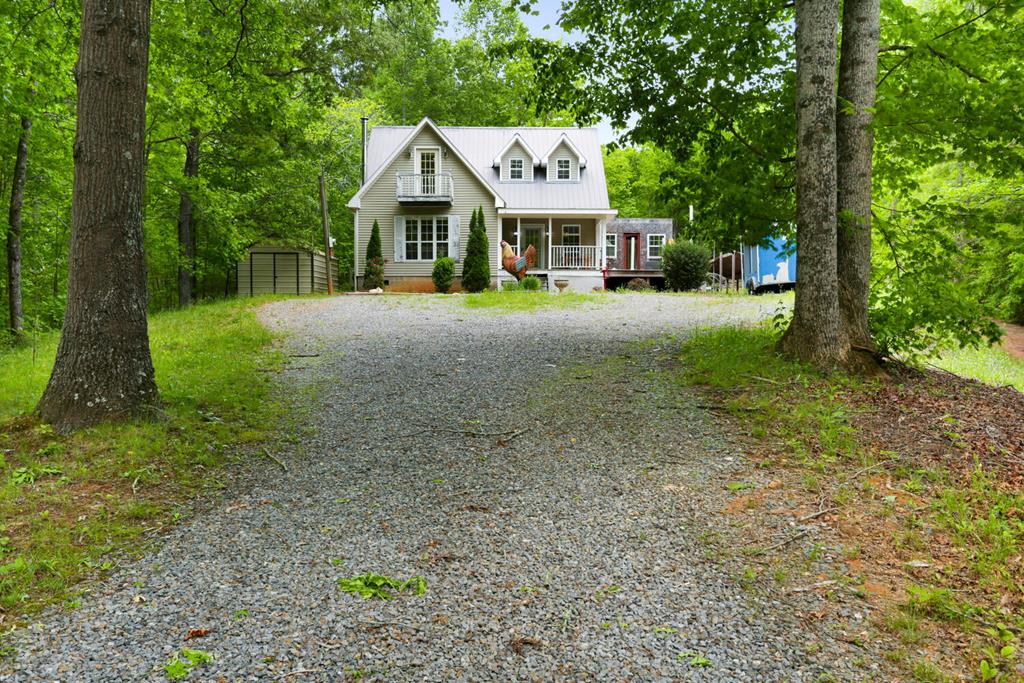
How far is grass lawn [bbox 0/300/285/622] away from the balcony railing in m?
18.3

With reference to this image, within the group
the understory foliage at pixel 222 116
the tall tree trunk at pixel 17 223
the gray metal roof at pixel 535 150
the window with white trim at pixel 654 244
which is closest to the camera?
the understory foliage at pixel 222 116

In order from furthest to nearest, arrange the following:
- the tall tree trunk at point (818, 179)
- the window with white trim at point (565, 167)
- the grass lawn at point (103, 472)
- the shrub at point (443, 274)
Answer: the window with white trim at point (565, 167), the shrub at point (443, 274), the tall tree trunk at point (818, 179), the grass lawn at point (103, 472)

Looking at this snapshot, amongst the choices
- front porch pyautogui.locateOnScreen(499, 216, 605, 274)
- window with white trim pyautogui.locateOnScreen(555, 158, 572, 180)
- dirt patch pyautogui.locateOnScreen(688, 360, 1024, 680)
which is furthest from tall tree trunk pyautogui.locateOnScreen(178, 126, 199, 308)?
dirt patch pyautogui.locateOnScreen(688, 360, 1024, 680)

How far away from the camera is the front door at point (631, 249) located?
3062 cm

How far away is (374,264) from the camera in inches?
893

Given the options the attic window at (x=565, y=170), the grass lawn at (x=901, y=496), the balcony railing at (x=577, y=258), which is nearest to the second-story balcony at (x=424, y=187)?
the balcony railing at (x=577, y=258)

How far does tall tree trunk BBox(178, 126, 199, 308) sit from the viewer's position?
18.9 meters

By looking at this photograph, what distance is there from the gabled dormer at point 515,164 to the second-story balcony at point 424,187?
296cm

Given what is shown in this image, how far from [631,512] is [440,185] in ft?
68.6

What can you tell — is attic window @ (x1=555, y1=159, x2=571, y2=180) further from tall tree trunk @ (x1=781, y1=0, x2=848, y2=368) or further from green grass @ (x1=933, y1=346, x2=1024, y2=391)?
tall tree trunk @ (x1=781, y1=0, x2=848, y2=368)

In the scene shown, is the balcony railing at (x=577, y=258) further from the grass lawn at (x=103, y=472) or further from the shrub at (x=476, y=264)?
the grass lawn at (x=103, y=472)

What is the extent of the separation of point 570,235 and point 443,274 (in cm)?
693

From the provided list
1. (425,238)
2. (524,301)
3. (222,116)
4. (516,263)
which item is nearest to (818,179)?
(524,301)

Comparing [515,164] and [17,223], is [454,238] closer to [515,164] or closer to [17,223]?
[515,164]
